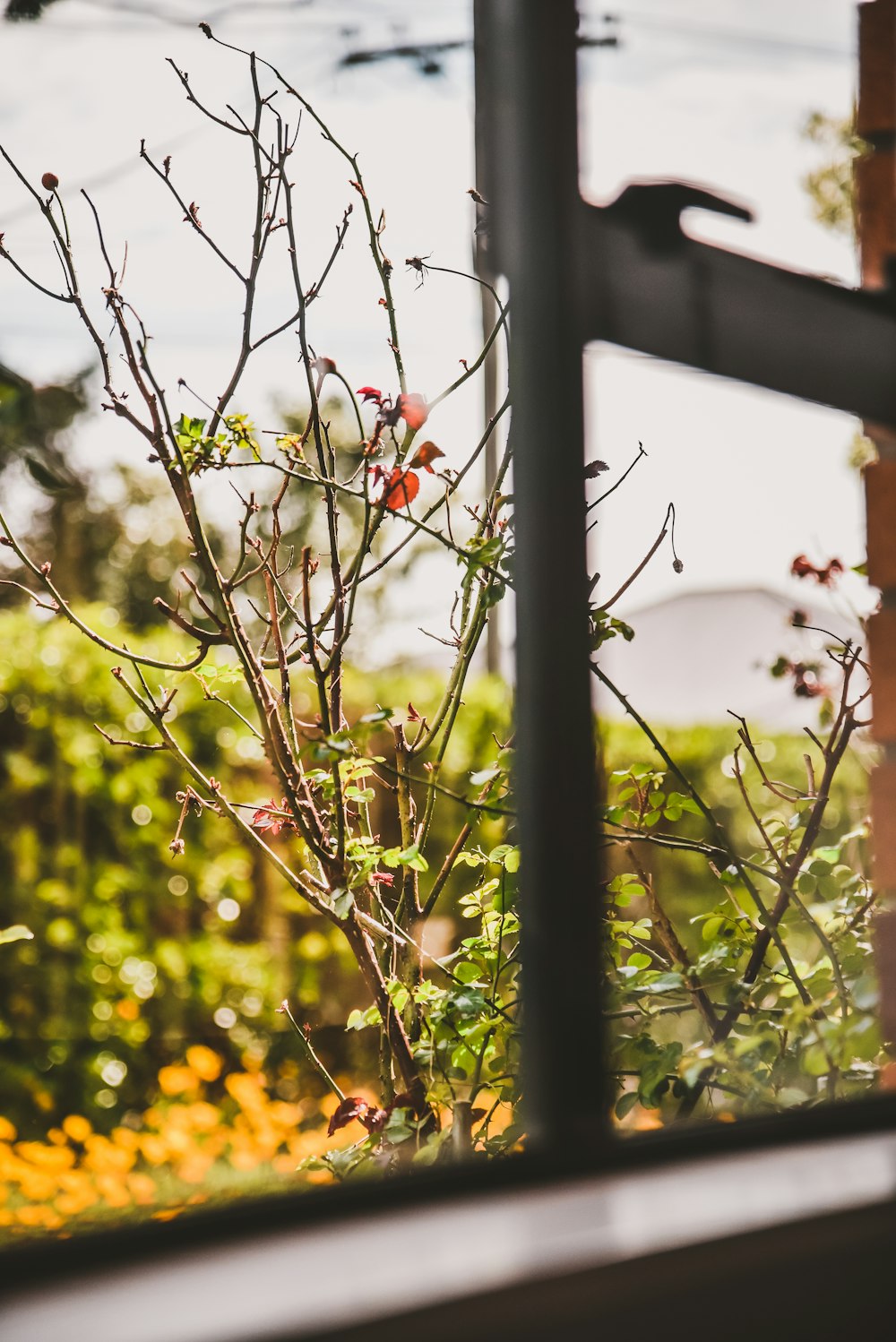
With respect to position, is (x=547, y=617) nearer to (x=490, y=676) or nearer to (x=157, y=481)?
(x=490, y=676)

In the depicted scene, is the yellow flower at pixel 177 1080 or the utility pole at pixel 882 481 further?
the yellow flower at pixel 177 1080

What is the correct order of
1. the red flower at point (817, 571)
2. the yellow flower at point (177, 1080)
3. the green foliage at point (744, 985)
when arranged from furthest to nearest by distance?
the yellow flower at point (177, 1080)
the red flower at point (817, 571)
the green foliage at point (744, 985)

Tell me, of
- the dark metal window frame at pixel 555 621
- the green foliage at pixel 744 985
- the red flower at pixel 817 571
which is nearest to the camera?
the dark metal window frame at pixel 555 621

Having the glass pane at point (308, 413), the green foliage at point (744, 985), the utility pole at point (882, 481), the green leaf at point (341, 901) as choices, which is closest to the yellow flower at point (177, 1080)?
the glass pane at point (308, 413)

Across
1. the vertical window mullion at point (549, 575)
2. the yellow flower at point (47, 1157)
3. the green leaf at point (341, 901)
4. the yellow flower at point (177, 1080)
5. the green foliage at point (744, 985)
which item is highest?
the vertical window mullion at point (549, 575)

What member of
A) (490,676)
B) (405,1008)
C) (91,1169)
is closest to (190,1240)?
(405,1008)

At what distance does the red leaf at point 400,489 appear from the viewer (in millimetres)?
1046

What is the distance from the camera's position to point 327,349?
3.61 ft

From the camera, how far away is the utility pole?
1095 mm

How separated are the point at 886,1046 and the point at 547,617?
2.37 ft

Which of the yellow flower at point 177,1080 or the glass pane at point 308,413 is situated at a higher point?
the glass pane at point 308,413

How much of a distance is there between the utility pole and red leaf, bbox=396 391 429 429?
485 mm

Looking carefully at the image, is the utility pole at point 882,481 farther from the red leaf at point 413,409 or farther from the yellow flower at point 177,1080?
the yellow flower at point 177,1080

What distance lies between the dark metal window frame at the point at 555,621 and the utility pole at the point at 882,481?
39 centimetres
